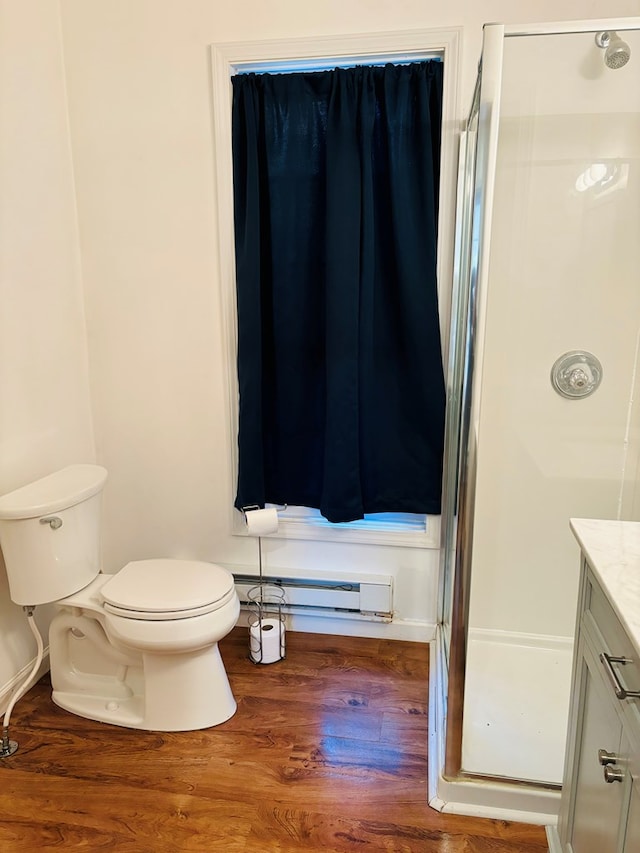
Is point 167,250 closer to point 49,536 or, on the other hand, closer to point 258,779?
point 49,536

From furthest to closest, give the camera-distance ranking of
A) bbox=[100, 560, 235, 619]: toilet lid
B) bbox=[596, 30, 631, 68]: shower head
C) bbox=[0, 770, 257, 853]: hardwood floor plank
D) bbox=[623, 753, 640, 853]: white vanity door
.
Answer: bbox=[100, 560, 235, 619]: toilet lid, bbox=[596, 30, 631, 68]: shower head, bbox=[0, 770, 257, 853]: hardwood floor plank, bbox=[623, 753, 640, 853]: white vanity door

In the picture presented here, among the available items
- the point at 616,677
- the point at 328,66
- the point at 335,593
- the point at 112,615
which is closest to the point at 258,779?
the point at 112,615

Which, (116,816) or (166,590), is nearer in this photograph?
(116,816)

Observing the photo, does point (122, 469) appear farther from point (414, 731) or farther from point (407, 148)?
point (407, 148)

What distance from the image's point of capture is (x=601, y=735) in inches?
44.8

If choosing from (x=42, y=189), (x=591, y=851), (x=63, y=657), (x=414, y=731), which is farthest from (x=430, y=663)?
(x=42, y=189)

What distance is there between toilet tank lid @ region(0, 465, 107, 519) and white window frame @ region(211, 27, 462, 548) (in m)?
0.57

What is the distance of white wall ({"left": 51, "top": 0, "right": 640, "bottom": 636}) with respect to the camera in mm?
2111

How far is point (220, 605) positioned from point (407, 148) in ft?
5.57

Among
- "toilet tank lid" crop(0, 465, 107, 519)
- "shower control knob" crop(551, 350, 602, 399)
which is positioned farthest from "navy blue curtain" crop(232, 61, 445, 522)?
"toilet tank lid" crop(0, 465, 107, 519)

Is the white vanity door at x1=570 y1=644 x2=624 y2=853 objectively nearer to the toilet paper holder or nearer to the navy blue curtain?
the navy blue curtain

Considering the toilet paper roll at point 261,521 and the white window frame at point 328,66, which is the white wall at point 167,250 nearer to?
the white window frame at point 328,66

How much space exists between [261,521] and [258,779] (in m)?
0.84

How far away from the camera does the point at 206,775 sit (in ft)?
5.84
